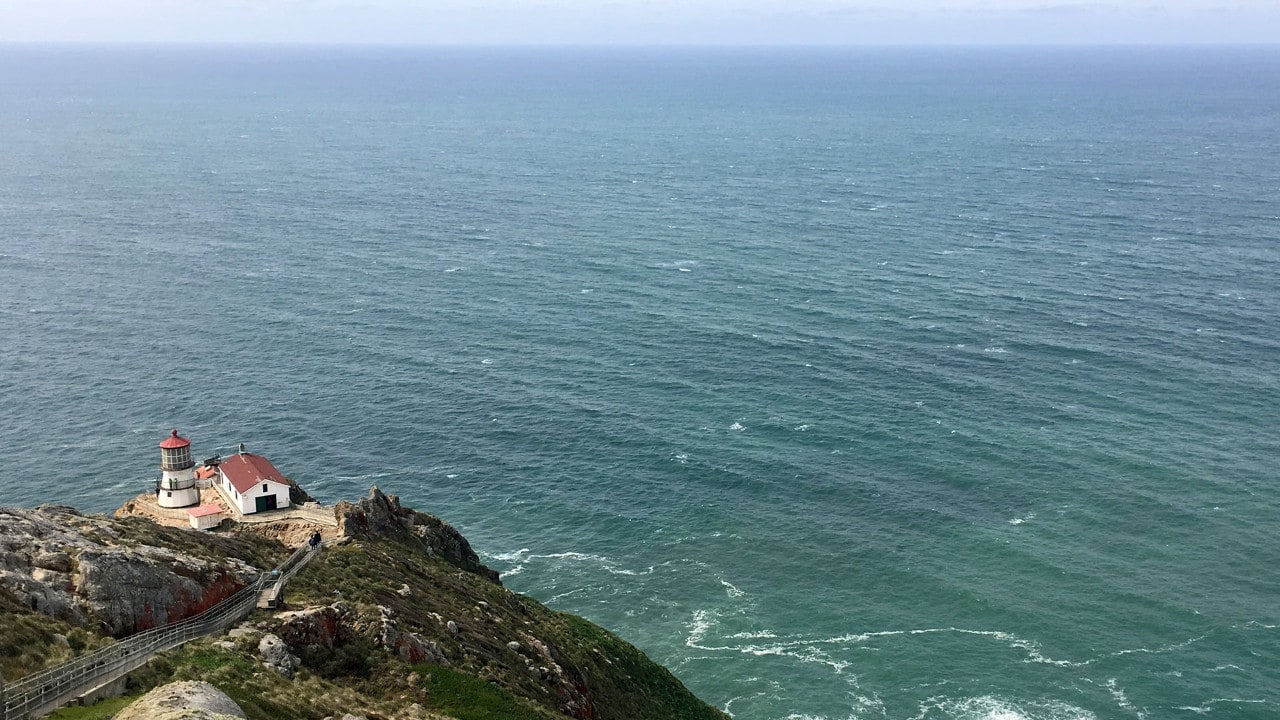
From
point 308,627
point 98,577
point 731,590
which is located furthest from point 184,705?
point 731,590

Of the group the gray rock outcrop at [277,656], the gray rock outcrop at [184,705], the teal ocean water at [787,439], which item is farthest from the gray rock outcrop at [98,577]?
the teal ocean water at [787,439]

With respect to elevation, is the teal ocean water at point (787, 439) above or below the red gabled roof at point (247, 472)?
below

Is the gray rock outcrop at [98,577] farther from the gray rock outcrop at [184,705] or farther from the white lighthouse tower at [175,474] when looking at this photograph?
the white lighthouse tower at [175,474]

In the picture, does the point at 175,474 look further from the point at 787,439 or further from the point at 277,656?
the point at 787,439

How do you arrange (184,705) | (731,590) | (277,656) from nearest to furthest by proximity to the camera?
(184,705) → (277,656) → (731,590)

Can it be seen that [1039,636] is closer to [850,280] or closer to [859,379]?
[859,379]

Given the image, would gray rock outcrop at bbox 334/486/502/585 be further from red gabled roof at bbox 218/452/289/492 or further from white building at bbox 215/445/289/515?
red gabled roof at bbox 218/452/289/492

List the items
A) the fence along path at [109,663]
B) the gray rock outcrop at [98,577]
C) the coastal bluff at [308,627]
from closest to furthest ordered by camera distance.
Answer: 1. the fence along path at [109,663]
2. the coastal bluff at [308,627]
3. the gray rock outcrop at [98,577]
